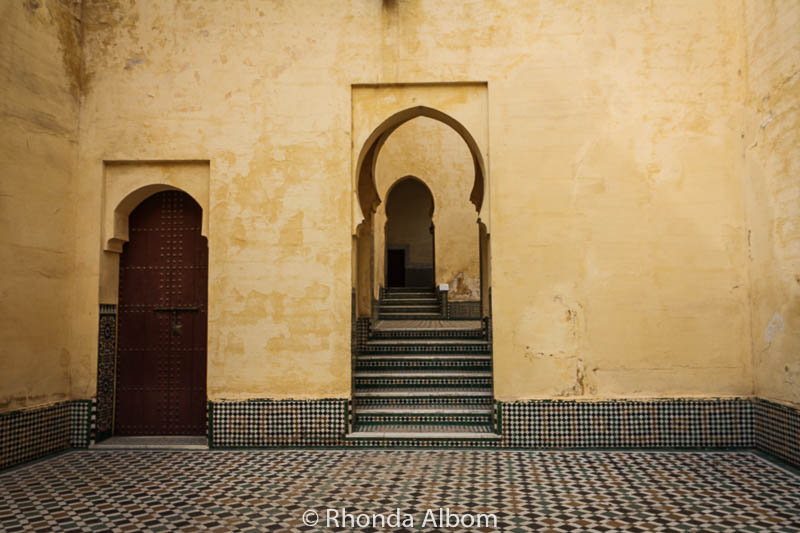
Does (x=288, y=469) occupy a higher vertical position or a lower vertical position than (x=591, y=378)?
lower

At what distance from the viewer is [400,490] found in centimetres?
416

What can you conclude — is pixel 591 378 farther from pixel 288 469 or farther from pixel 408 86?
pixel 408 86

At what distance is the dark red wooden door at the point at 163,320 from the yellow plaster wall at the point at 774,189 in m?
5.43

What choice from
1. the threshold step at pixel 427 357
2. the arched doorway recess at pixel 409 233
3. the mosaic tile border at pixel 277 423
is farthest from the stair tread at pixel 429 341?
the arched doorway recess at pixel 409 233

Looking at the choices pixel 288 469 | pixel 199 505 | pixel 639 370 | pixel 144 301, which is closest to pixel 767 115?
pixel 639 370

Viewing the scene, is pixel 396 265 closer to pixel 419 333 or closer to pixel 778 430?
pixel 419 333

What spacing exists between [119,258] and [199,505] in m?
3.17

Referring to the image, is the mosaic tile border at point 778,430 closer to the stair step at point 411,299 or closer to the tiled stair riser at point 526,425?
the tiled stair riser at point 526,425

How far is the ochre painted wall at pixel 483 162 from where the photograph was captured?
531cm

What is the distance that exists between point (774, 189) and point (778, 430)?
2.08m

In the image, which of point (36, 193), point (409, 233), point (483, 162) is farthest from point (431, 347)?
point (409, 233)

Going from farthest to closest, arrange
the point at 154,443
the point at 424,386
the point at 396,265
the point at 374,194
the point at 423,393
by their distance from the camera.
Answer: the point at 396,265, the point at 374,194, the point at 424,386, the point at 423,393, the point at 154,443

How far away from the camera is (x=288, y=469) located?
4.73m

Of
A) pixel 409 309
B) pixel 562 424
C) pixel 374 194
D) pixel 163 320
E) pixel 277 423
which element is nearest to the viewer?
pixel 562 424
